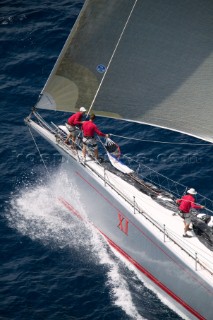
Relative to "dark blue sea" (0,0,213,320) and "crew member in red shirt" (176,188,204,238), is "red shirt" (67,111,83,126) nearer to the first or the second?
"dark blue sea" (0,0,213,320)

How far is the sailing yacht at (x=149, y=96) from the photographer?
61.1ft

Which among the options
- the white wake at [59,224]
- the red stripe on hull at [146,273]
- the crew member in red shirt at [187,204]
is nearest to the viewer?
the crew member in red shirt at [187,204]

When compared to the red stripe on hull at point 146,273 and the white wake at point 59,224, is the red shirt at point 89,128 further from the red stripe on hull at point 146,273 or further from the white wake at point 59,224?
the red stripe on hull at point 146,273

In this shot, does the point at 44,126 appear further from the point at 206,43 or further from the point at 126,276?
the point at 206,43

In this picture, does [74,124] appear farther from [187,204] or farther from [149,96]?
[187,204]

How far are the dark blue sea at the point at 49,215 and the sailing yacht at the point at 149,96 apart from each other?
1.29m

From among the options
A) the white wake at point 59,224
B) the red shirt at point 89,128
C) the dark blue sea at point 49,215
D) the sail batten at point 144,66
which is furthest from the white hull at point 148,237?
the sail batten at point 144,66

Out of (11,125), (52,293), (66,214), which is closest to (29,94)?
(11,125)

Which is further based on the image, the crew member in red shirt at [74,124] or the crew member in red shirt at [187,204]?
the crew member in red shirt at [74,124]

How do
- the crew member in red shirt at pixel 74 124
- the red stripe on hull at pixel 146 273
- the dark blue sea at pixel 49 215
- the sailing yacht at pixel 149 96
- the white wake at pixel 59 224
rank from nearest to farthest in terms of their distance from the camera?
1. the sailing yacht at pixel 149 96
2. the red stripe on hull at pixel 146 273
3. the dark blue sea at pixel 49 215
4. the crew member in red shirt at pixel 74 124
5. the white wake at pixel 59 224

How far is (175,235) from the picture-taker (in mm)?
20250

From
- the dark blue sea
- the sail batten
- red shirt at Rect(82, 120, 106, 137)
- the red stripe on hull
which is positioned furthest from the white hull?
the sail batten

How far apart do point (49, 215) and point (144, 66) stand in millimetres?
8778

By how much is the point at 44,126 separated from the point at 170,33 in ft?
28.4
